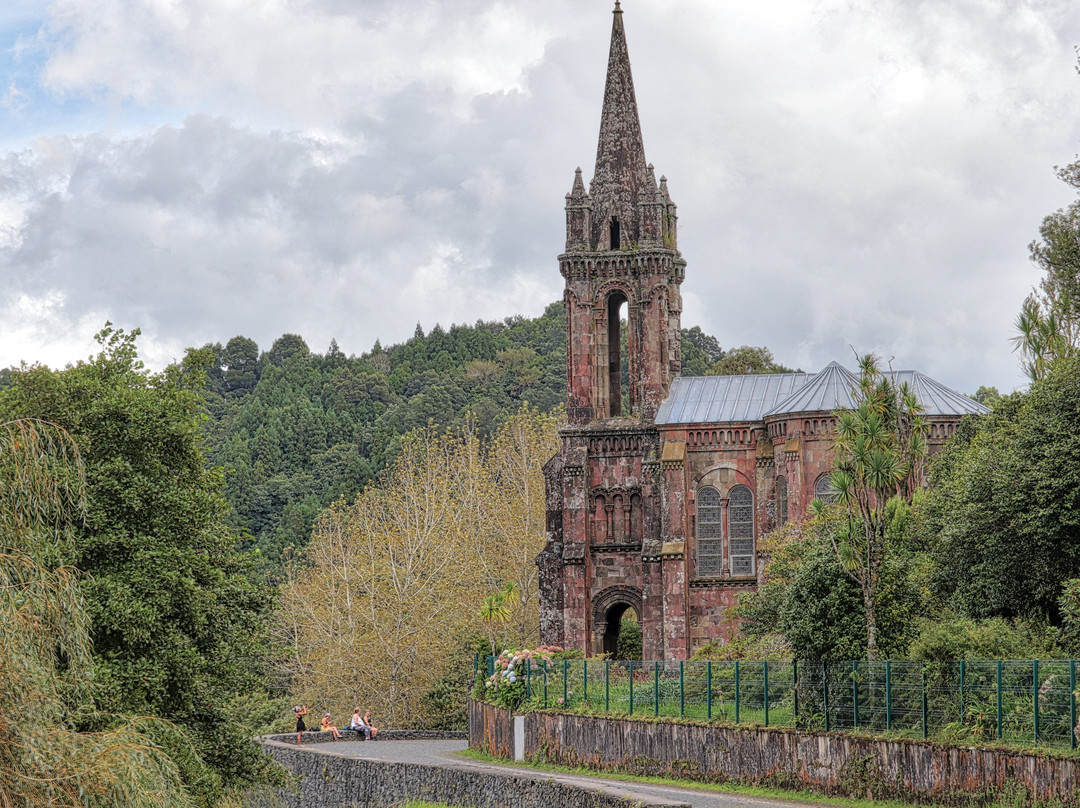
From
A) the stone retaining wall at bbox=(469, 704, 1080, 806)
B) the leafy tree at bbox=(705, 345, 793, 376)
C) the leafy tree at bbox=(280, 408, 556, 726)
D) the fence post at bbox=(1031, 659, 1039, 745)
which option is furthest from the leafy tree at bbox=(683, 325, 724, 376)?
the fence post at bbox=(1031, 659, 1039, 745)

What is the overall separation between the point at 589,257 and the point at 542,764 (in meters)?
28.1

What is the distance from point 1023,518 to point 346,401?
99.6 meters

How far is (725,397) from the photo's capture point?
59.6 meters

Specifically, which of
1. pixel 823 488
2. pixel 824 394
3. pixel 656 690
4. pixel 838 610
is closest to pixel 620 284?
pixel 824 394

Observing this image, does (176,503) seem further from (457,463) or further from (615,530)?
(457,463)

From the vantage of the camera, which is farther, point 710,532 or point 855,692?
point 710,532

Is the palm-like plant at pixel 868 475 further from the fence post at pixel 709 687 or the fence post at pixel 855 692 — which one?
the fence post at pixel 709 687

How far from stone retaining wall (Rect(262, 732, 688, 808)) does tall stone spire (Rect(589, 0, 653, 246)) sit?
26.0 metres

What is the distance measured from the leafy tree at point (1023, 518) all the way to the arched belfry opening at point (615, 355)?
24.6 meters

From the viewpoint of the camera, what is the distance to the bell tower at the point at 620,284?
6094 centimetres

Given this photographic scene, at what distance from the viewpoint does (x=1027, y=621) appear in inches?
1289

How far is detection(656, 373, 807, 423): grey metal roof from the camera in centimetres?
5853

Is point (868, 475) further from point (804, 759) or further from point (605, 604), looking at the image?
point (605, 604)

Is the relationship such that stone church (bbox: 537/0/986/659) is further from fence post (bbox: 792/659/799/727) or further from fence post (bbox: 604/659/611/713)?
fence post (bbox: 792/659/799/727)
